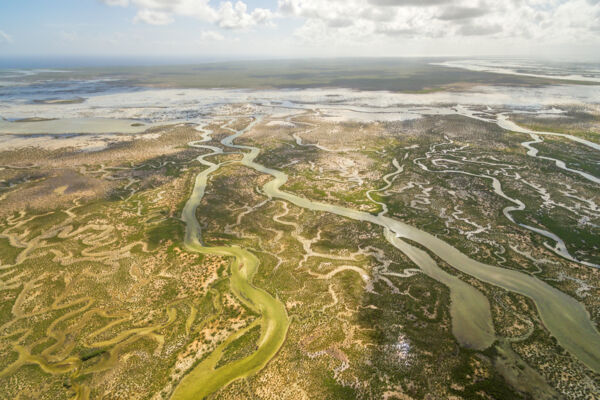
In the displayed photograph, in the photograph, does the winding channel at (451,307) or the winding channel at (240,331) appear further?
the winding channel at (451,307)

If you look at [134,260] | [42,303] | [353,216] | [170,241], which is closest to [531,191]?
[353,216]

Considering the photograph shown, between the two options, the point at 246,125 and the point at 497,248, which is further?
the point at 246,125

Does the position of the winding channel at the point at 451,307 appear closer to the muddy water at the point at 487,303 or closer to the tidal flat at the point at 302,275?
the muddy water at the point at 487,303

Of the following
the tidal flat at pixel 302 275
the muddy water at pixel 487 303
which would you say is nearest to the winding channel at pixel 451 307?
the muddy water at pixel 487 303

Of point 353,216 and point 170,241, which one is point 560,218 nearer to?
point 353,216

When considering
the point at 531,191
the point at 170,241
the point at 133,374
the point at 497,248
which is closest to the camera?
the point at 133,374

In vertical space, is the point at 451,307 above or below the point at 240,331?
below

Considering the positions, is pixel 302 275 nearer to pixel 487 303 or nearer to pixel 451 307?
pixel 451 307

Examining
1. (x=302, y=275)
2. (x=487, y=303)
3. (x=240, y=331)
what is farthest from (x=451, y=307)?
(x=240, y=331)
